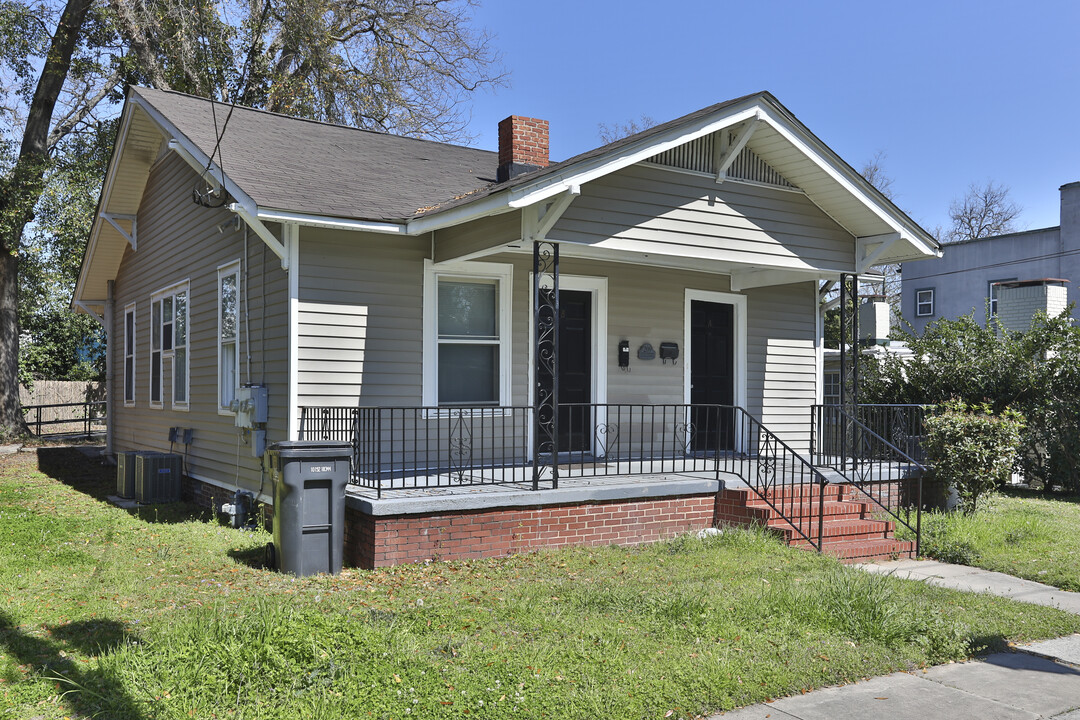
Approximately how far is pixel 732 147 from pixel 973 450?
14.4ft

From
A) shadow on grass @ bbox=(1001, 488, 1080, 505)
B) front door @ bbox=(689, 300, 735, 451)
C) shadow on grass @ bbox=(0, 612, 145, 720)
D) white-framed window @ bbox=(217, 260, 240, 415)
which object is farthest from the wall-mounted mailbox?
shadow on grass @ bbox=(0, 612, 145, 720)

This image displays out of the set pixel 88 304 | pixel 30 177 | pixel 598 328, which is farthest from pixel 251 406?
pixel 30 177

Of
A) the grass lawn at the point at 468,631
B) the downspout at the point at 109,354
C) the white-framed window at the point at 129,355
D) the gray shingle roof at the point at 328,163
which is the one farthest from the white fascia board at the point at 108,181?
the grass lawn at the point at 468,631

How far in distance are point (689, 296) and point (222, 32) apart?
16.8 m

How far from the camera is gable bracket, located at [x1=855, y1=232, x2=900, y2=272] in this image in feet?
33.6

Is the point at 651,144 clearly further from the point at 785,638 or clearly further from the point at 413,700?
the point at 413,700

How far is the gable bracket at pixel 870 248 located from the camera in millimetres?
10250

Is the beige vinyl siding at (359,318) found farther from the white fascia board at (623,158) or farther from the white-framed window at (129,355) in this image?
the white-framed window at (129,355)

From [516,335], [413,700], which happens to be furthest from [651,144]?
[413,700]

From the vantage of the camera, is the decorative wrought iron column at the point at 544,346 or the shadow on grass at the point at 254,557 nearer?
the shadow on grass at the point at 254,557

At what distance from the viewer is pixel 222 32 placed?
73.1 feet

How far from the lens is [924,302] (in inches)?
1180

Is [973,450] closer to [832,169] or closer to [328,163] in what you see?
[832,169]

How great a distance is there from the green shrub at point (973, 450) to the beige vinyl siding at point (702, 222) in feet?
7.43
